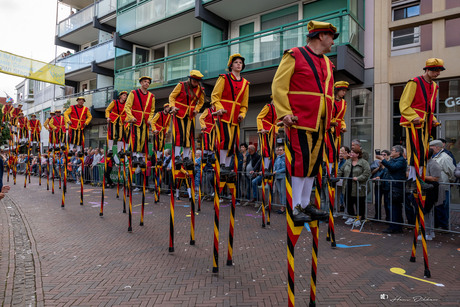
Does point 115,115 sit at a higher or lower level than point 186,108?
higher

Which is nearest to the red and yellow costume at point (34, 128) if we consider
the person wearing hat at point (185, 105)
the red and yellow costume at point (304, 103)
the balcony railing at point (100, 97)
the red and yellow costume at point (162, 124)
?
the balcony railing at point (100, 97)

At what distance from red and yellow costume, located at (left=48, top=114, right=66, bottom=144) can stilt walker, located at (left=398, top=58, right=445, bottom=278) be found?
10914 millimetres

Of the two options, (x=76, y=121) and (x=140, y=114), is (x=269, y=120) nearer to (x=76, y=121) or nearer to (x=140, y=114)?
(x=140, y=114)

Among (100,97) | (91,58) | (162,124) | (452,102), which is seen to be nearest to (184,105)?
(162,124)

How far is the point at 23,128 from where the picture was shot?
16891 mm

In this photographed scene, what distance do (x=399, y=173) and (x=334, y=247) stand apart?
9.34 ft

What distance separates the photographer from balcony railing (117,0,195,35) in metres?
18.3

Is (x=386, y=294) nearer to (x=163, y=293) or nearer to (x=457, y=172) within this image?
→ (x=163, y=293)

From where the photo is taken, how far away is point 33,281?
14.5 ft

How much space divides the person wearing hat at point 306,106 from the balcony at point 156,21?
15650 millimetres

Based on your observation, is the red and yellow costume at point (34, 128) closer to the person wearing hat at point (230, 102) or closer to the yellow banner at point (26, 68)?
the yellow banner at point (26, 68)

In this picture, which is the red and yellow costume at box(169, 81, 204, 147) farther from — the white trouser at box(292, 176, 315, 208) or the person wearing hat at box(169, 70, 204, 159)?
the white trouser at box(292, 176, 315, 208)

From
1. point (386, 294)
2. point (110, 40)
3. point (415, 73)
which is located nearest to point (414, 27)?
point (415, 73)

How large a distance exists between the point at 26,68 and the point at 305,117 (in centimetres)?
2311
